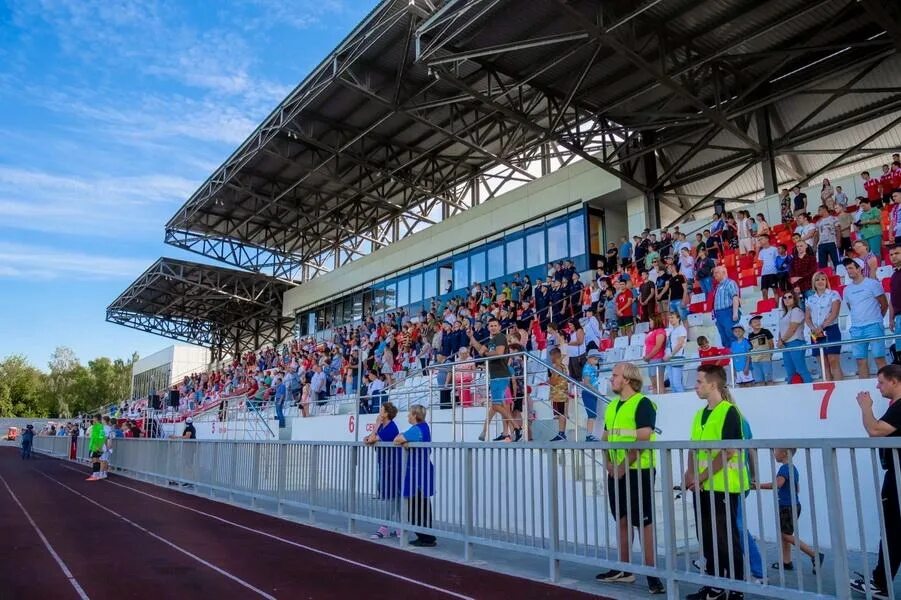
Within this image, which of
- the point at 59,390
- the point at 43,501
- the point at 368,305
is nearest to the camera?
the point at 43,501

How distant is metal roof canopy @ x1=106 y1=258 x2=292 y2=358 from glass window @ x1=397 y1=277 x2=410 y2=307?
12126 mm

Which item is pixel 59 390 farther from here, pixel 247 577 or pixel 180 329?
pixel 247 577

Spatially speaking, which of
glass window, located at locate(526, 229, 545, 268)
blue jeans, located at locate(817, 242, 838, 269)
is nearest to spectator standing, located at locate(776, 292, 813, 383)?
blue jeans, located at locate(817, 242, 838, 269)

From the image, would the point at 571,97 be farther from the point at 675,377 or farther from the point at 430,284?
the point at 430,284

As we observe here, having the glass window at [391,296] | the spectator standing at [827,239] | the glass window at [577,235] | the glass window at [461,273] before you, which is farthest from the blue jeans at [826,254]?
the glass window at [391,296]

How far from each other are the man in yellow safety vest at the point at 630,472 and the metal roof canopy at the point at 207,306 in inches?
1377

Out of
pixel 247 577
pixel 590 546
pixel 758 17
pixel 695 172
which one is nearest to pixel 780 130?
pixel 695 172

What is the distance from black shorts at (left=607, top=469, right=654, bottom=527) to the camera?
5258 millimetres

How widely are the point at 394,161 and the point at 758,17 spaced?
14347 mm

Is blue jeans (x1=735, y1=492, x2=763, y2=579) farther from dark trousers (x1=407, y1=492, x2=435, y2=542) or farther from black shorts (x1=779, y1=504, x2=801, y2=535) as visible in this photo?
dark trousers (x1=407, y1=492, x2=435, y2=542)

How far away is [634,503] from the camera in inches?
219

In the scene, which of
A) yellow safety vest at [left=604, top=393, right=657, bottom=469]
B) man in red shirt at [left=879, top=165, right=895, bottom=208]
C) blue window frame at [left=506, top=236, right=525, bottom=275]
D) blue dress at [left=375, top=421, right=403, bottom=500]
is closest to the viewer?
yellow safety vest at [left=604, top=393, right=657, bottom=469]

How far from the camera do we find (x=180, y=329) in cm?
4922

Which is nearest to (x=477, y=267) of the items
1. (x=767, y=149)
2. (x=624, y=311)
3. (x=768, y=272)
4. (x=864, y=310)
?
(x=767, y=149)
